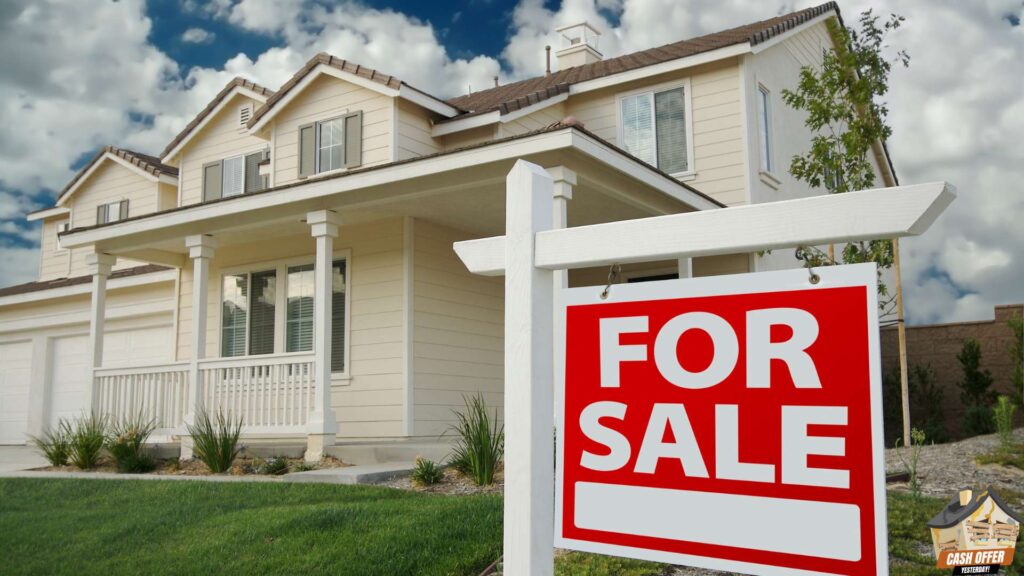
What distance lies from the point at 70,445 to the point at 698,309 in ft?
36.5

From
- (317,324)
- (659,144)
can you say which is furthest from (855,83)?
(317,324)

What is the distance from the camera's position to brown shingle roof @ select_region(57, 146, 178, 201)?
18.2 meters

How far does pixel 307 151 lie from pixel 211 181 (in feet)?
11.3

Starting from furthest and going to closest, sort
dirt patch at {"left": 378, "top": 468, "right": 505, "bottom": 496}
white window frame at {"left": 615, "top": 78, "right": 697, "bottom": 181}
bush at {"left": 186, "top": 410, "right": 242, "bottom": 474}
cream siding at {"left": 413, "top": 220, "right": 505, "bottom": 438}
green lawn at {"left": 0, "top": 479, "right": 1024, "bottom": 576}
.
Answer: white window frame at {"left": 615, "top": 78, "right": 697, "bottom": 181} < cream siding at {"left": 413, "top": 220, "right": 505, "bottom": 438} < bush at {"left": 186, "top": 410, "right": 242, "bottom": 474} < dirt patch at {"left": 378, "top": 468, "right": 505, "bottom": 496} < green lawn at {"left": 0, "top": 479, "right": 1024, "bottom": 576}

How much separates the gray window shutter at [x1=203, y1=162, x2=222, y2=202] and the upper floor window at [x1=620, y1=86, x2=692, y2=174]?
7.25 m

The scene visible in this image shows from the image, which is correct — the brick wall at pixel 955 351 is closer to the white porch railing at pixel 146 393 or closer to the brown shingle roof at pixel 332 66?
the brown shingle roof at pixel 332 66

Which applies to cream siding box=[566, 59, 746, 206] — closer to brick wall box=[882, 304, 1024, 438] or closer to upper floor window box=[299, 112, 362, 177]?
brick wall box=[882, 304, 1024, 438]

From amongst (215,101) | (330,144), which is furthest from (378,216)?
(215,101)

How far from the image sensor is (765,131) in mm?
13281

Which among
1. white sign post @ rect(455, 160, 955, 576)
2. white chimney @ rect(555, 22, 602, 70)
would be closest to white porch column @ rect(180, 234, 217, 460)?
white chimney @ rect(555, 22, 602, 70)

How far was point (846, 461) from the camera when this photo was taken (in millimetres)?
1811

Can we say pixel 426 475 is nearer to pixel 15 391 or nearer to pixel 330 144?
pixel 330 144

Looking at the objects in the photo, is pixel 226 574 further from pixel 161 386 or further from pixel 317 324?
pixel 161 386

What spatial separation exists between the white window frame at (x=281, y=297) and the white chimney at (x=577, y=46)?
6855 millimetres
